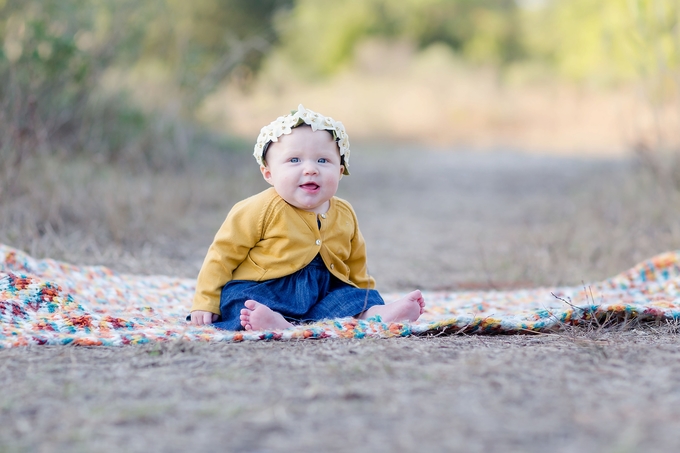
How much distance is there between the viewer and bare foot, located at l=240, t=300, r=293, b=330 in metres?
2.50

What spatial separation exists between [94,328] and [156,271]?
142 cm

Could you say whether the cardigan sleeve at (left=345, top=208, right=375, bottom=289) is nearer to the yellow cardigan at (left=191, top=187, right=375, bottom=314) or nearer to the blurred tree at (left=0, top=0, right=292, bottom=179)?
the yellow cardigan at (left=191, top=187, right=375, bottom=314)

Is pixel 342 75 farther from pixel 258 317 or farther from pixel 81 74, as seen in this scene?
pixel 258 317

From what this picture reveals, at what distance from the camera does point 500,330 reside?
2.56 metres

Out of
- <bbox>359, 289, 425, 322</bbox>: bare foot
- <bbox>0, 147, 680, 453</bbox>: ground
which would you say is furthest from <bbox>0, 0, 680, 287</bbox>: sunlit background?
<bbox>0, 147, 680, 453</bbox>: ground

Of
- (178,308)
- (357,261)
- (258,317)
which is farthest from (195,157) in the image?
(258,317)

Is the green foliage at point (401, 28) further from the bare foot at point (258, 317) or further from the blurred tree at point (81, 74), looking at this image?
the bare foot at point (258, 317)

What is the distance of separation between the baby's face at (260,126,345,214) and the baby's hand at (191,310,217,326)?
0.50 m

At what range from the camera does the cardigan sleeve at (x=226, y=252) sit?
2.69 metres

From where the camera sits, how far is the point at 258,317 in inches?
98.6

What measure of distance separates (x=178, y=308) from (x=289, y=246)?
2.02 ft

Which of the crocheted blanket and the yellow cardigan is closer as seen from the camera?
the crocheted blanket

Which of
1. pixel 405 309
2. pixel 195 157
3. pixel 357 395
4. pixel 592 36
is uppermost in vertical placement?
pixel 592 36

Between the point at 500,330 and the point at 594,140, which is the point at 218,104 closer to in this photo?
the point at 500,330
